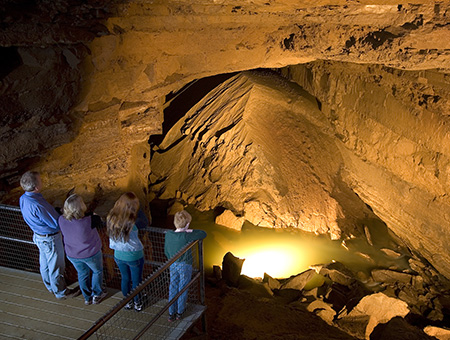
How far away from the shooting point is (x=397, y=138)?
7664 mm

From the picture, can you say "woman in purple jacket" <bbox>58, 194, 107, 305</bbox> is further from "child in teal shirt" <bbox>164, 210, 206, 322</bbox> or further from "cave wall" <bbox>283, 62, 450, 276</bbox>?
"cave wall" <bbox>283, 62, 450, 276</bbox>

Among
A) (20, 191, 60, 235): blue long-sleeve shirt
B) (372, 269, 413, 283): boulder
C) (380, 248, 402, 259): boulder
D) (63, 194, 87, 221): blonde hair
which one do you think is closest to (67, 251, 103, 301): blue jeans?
(20, 191, 60, 235): blue long-sleeve shirt

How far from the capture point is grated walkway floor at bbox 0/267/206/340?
446cm

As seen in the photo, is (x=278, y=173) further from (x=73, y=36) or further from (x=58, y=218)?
(x=58, y=218)

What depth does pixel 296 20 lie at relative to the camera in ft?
20.4

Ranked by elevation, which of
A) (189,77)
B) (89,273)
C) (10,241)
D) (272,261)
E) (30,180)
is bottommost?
(272,261)

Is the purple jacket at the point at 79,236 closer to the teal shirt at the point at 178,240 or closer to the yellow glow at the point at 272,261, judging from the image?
the teal shirt at the point at 178,240

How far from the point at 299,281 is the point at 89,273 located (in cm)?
558

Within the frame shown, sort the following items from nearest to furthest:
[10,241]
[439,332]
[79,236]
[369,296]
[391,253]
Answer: [79,236] < [10,241] < [439,332] < [369,296] < [391,253]

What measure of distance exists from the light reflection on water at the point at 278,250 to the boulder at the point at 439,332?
2.80 meters

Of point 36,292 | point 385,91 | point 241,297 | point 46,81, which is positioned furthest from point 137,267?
point 385,91

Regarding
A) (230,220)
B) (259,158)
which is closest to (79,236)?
(230,220)

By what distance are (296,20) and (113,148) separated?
3760mm

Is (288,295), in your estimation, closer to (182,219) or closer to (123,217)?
(182,219)
